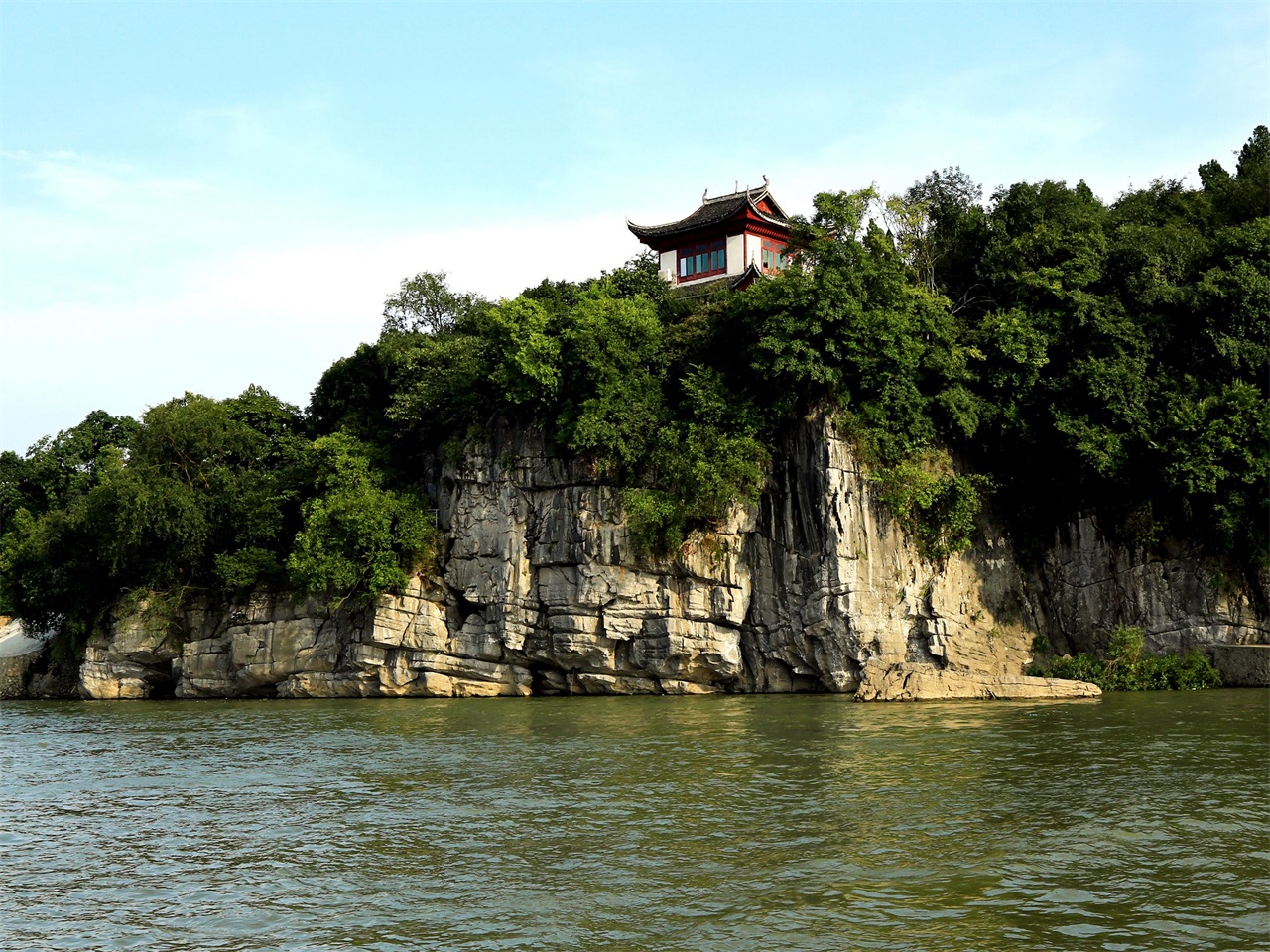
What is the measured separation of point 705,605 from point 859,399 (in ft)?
21.7

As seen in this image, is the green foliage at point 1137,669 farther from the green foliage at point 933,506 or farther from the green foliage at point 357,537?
the green foliage at point 357,537

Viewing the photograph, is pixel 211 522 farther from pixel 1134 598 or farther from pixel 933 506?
pixel 1134 598

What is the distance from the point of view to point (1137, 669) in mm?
27422

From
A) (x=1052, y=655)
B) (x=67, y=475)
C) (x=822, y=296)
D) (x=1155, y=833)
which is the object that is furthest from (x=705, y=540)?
(x=67, y=475)

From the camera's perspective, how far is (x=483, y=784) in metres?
16.6

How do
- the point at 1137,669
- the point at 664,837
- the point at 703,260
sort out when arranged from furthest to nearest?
the point at 703,260 < the point at 1137,669 < the point at 664,837

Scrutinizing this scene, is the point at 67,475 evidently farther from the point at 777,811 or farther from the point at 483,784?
the point at 777,811

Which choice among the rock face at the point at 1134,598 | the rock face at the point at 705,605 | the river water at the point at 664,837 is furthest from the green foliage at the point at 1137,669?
the river water at the point at 664,837

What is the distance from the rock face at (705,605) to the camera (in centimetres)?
2894

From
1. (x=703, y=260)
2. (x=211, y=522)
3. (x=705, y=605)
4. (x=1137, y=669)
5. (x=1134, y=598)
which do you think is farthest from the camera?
(x=703, y=260)


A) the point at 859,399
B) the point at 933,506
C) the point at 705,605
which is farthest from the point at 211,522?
the point at 933,506

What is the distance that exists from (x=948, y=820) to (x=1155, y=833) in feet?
7.03

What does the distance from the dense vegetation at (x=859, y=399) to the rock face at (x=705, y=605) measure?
856 millimetres

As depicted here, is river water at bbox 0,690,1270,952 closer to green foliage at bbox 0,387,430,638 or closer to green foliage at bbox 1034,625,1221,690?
green foliage at bbox 1034,625,1221,690
